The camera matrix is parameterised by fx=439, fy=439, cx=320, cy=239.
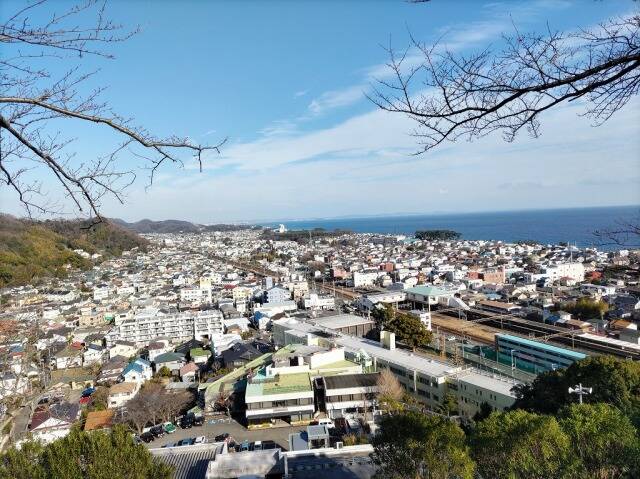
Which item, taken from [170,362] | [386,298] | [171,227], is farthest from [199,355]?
[171,227]

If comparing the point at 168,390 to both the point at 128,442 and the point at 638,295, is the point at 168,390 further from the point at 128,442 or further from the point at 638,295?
the point at 638,295

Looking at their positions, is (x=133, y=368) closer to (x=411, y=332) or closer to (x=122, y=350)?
(x=122, y=350)

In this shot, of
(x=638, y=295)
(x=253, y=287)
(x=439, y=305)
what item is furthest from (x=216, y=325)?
(x=638, y=295)

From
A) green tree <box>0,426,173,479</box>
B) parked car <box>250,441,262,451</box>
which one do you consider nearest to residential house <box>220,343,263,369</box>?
parked car <box>250,441,262,451</box>

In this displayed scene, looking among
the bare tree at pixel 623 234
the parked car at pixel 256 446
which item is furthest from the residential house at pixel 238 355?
the bare tree at pixel 623 234

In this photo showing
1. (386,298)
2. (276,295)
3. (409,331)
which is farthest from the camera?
(276,295)

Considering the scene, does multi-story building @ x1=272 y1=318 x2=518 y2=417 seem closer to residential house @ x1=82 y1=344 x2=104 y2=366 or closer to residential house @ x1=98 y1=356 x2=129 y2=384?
residential house @ x1=98 y1=356 x2=129 y2=384

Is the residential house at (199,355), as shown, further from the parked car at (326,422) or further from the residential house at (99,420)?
the parked car at (326,422)
